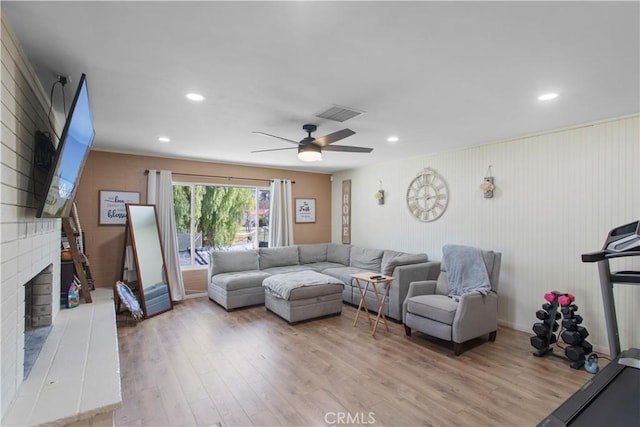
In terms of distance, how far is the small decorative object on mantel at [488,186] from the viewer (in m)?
4.11

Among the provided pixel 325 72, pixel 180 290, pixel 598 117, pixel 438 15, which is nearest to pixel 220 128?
pixel 325 72

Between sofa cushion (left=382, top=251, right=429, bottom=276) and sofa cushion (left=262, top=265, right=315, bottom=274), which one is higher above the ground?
A: sofa cushion (left=382, top=251, right=429, bottom=276)

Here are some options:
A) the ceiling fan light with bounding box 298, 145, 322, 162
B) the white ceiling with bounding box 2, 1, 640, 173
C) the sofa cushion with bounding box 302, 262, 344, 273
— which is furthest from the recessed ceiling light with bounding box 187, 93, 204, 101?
the sofa cushion with bounding box 302, 262, 344, 273

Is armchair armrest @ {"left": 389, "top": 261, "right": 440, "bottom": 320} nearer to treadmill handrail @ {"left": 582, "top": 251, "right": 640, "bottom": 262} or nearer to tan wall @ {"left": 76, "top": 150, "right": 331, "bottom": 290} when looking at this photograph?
→ treadmill handrail @ {"left": 582, "top": 251, "right": 640, "bottom": 262}

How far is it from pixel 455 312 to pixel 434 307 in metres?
0.22

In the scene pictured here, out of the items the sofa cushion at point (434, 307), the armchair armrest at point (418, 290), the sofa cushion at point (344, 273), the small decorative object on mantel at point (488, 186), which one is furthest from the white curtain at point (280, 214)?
the small decorative object on mantel at point (488, 186)

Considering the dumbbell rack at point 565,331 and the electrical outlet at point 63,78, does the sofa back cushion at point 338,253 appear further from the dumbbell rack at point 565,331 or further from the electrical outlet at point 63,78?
the electrical outlet at point 63,78

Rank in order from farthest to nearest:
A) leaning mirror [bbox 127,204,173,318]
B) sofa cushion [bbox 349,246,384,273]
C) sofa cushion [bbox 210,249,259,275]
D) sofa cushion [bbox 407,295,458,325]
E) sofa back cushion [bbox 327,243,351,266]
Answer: sofa back cushion [bbox 327,243,351,266], sofa cushion [bbox 349,246,384,273], sofa cushion [bbox 210,249,259,275], leaning mirror [bbox 127,204,173,318], sofa cushion [bbox 407,295,458,325]

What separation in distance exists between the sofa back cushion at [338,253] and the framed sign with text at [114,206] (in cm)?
365

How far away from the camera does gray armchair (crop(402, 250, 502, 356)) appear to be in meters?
3.22

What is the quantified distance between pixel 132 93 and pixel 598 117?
14.1 feet

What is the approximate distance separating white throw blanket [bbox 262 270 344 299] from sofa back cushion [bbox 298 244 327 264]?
147 cm

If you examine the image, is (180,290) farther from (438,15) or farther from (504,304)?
(438,15)

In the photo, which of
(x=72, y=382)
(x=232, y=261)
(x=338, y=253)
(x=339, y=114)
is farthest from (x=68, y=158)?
(x=338, y=253)
